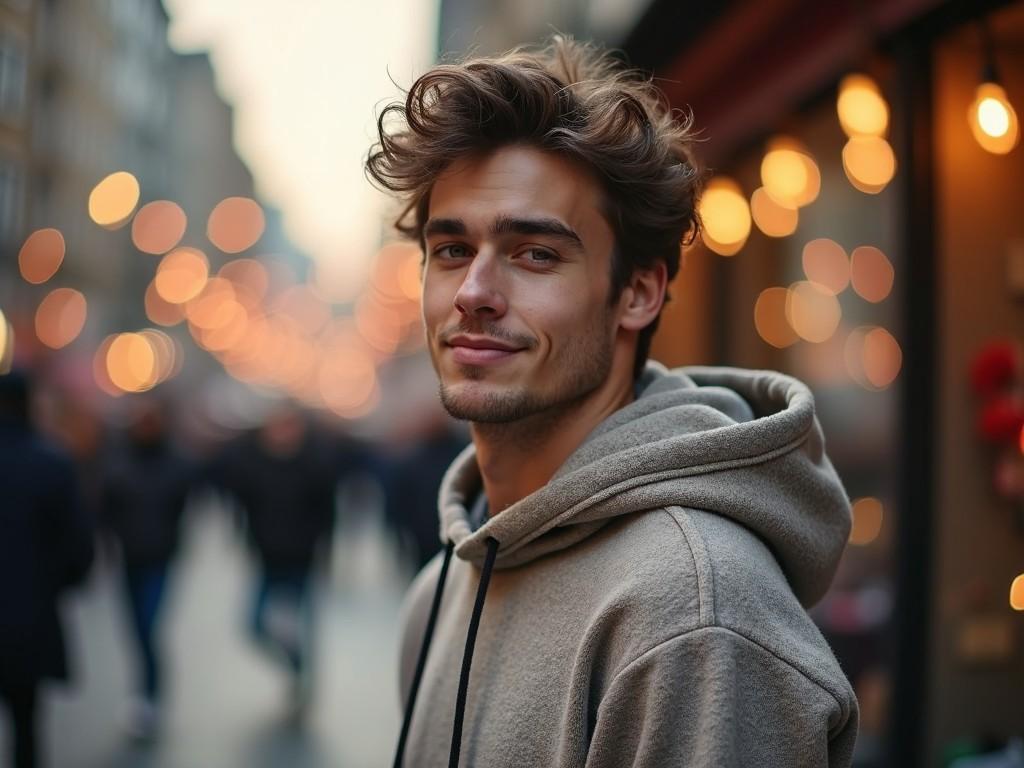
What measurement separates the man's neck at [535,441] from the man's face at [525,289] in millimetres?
39

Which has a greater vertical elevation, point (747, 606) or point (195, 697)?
point (747, 606)

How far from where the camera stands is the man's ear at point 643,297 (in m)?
2.15

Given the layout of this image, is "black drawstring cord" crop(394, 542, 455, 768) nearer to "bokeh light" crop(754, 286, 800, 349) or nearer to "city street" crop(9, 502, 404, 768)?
"city street" crop(9, 502, 404, 768)

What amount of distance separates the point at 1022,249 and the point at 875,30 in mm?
1384

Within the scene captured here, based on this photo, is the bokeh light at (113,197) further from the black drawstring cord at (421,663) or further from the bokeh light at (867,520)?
the black drawstring cord at (421,663)

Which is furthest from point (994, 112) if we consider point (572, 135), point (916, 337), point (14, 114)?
point (14, 114)

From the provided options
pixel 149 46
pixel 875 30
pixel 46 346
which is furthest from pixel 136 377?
pixel 875 30

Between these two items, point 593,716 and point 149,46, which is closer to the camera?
point 593,716

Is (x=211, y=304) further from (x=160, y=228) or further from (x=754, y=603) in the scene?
(x=754, y=603)

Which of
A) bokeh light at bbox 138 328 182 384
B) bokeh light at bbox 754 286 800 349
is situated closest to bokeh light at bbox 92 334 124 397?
bokeh light at bbox 138 328 182 384

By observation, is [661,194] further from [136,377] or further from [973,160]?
[136,377]

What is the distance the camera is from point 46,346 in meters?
26.6

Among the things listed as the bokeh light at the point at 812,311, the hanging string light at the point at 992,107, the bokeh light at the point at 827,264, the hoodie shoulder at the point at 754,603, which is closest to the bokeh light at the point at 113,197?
the bokeh light at the point at 812,311

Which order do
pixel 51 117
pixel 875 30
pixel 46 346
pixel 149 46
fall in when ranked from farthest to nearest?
pixel 149 46 < pixel 51 117 < pixel 46 346 < pixel 875 30
